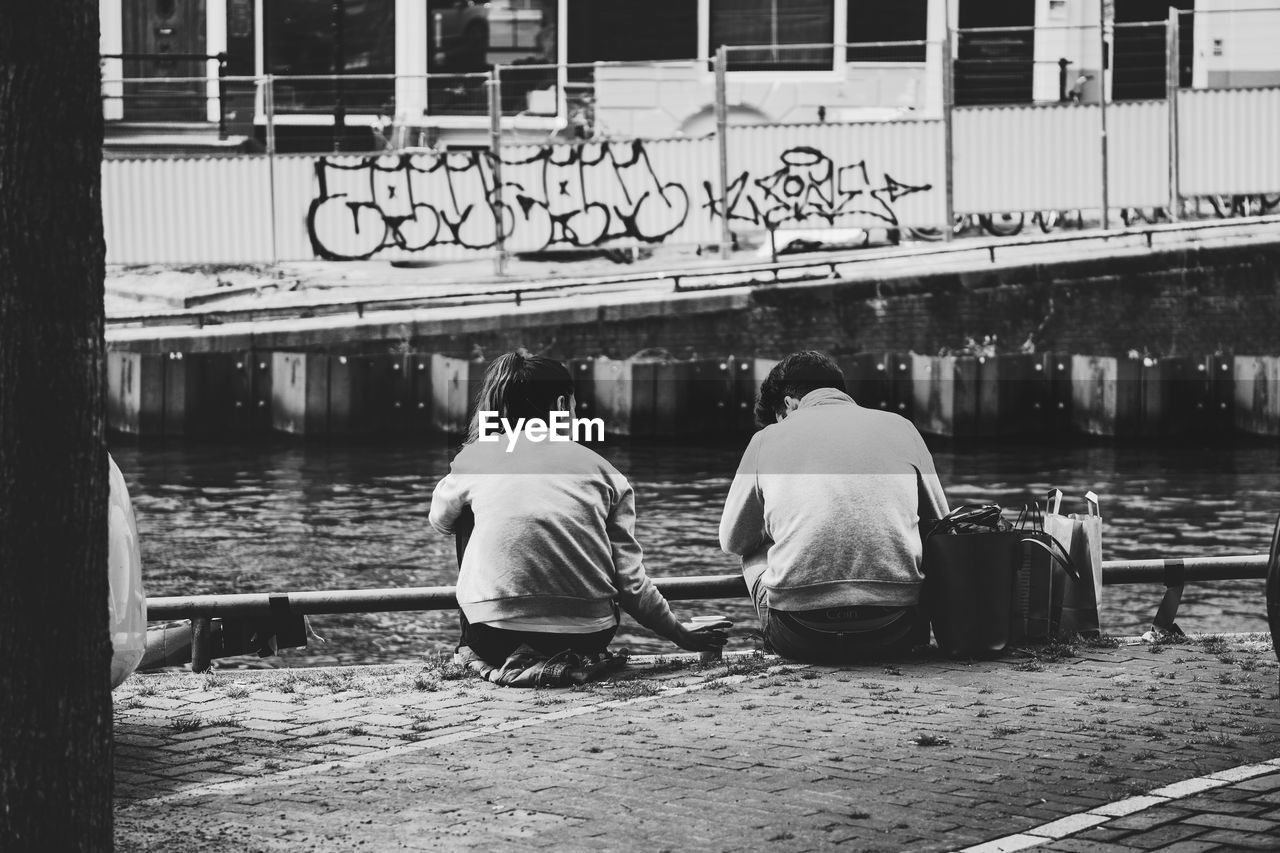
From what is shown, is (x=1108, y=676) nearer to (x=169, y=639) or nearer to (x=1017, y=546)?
(x=1017, y=546)

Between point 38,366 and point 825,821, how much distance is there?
228cm

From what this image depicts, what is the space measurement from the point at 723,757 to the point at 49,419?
8.01 ft

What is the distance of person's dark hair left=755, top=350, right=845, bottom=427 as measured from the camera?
727cm

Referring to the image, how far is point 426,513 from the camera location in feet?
55.5

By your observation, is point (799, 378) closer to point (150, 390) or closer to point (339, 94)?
point (150, 390)

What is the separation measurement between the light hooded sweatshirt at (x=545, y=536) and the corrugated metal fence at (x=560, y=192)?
16408 millimetres

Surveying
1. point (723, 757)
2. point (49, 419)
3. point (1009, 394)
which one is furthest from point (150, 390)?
point (49, 419)

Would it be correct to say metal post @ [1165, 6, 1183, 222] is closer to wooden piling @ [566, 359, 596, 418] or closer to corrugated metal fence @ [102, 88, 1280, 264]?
corrugated metal fence @ [102, 88, 1280, 264]

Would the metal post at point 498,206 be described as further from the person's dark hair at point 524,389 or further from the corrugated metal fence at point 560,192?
the person's dark hair at point 524,389

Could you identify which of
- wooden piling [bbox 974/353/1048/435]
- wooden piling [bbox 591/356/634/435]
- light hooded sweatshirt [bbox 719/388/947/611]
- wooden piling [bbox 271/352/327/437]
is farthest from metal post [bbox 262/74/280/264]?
light hooded sweatshirt [bbox 719/388/947/611]

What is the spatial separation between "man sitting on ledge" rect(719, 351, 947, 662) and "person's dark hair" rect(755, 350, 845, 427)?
0.06m

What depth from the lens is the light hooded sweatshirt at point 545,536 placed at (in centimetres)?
667

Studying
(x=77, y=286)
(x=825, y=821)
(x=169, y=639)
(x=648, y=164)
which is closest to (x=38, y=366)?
(x=77, y=286)

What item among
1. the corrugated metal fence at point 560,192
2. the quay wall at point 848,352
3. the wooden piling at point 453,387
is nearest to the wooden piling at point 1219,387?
the quay wall at point 848,352
